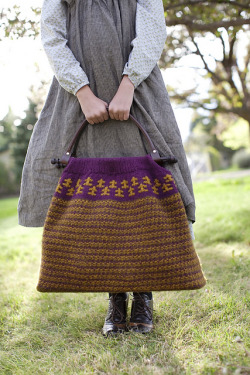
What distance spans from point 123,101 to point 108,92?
0.13 metres

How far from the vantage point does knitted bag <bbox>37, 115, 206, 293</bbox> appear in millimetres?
1472

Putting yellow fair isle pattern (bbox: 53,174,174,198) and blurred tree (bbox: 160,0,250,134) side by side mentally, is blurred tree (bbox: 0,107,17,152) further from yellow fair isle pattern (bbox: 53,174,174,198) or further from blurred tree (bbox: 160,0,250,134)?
yellow fair isle pattern (bbox: 53,174,174,198)

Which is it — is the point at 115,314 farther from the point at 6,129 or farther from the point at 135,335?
the point at 6,129

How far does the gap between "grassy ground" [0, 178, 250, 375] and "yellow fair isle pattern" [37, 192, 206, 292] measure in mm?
284

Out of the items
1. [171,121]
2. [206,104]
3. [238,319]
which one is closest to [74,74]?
[171,121]

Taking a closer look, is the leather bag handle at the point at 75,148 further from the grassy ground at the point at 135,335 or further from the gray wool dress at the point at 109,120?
the grassy ground at the point at 135,335

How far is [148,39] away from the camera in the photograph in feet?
5.54

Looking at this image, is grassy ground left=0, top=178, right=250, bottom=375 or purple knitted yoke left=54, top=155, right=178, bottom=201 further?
purple knitted yoke left=54, top=155, right=178, bottom=201

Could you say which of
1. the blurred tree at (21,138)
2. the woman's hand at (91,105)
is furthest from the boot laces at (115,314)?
the blurred tree at (21,138)

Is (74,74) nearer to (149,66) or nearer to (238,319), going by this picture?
(149,66)

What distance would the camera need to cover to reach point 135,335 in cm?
165

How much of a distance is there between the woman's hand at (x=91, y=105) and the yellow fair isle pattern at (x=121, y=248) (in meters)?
0.36

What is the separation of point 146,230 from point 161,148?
0.43 meters

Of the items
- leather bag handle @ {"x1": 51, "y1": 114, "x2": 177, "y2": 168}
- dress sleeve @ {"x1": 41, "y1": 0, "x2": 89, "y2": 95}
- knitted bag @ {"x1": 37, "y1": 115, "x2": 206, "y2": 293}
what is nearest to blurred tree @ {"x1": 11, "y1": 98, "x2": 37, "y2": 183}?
dress sleeve @ {"x1": 41, "y1": 0, "x2": 89, "y2": 95}
